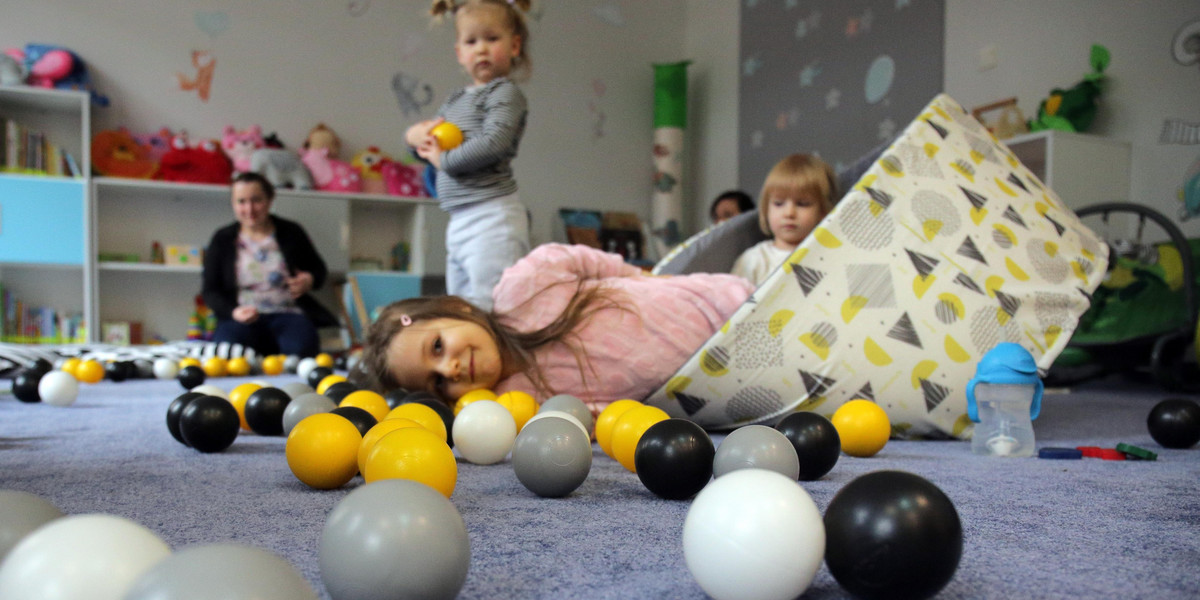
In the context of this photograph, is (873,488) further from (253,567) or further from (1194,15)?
(1194,15)

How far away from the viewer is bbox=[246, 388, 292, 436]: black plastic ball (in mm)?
1351

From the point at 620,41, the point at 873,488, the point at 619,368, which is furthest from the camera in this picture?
the point at 620,41

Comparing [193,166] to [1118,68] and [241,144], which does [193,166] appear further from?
[1118,68]

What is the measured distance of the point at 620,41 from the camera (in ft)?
18.8

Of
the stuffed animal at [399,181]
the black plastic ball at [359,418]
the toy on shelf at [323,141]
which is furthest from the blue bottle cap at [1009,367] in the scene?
the toy on shelf at [323,141]

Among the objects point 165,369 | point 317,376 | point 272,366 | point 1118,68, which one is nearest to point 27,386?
point 317,376

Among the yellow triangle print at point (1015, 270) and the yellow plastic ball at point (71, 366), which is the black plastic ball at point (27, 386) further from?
the yellow triangle print at point (1015, 270)

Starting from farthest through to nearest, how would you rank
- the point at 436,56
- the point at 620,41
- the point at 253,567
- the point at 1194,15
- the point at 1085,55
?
1. the point at 620,41
2. the point at 436,56
3. the point at 1085,55
4. the point at 1194,15
5. the point at 253,567

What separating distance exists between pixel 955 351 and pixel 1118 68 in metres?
Result: 2.30

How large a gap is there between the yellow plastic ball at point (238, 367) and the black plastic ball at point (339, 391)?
5.57 ft

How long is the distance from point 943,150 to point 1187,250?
1.26 m

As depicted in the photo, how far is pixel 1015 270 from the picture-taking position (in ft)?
5.02

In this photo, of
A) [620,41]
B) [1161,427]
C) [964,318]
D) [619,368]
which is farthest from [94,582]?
[620,41]

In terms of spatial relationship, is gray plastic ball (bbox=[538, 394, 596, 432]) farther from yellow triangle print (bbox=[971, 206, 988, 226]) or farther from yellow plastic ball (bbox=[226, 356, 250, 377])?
yellow plastic ball (bbox=[226, 356, 250, 377])
